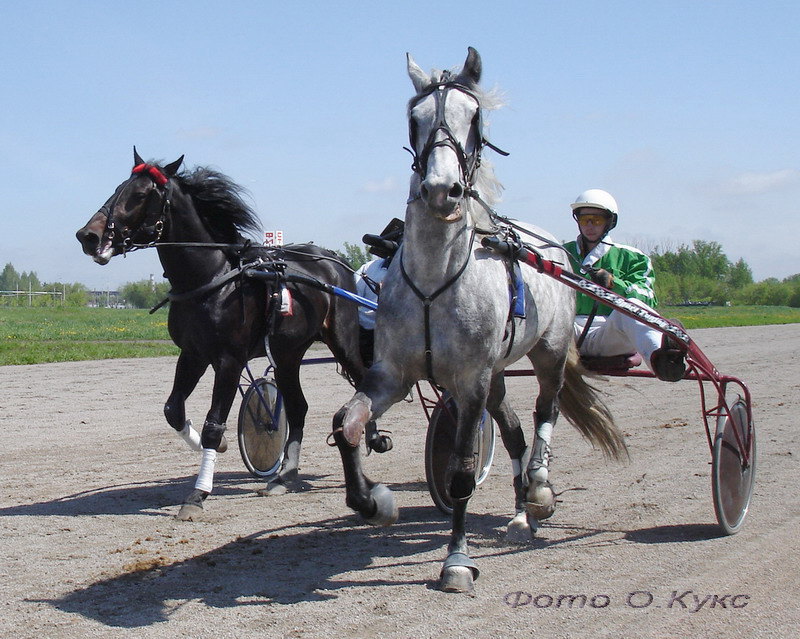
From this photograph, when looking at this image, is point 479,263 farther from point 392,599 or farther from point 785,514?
point 785,514

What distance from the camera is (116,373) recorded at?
12.8 metres

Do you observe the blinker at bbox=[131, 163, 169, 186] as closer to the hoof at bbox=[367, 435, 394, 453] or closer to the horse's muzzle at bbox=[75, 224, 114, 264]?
the horse's muzzle at bbox=[75, 224, 114, 264]

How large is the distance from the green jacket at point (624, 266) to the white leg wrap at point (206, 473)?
2.35 m

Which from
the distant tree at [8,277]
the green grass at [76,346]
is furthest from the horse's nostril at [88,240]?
the distant tree at [8,277]

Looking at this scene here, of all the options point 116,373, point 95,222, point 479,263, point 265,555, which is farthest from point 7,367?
point 479,263

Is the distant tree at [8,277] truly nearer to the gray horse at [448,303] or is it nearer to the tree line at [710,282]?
the tree line at [710,282]

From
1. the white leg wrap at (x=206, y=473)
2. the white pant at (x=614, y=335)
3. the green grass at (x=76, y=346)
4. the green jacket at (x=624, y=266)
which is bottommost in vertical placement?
the white leg wrap at (x=206, y=473)

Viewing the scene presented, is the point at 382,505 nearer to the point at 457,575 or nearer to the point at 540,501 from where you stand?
the point at 457,575

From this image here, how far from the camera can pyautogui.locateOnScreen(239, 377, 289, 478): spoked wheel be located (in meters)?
6.24

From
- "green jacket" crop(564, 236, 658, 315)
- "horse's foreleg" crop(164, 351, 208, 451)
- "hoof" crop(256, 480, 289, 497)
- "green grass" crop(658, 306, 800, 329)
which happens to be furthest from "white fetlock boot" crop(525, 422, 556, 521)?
"green grass" crop(658, 306, 800, 329)

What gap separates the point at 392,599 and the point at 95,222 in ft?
9.35

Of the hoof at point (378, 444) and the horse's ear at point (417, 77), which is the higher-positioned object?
the horse's ear at point (417, 77)

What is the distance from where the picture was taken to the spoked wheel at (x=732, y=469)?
4.47 meters

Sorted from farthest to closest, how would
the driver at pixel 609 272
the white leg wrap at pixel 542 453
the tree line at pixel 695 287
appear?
the tree line at pixel 695 287 → the driver at pixel 609 272 → the white leg wrap at pixel 542 453
